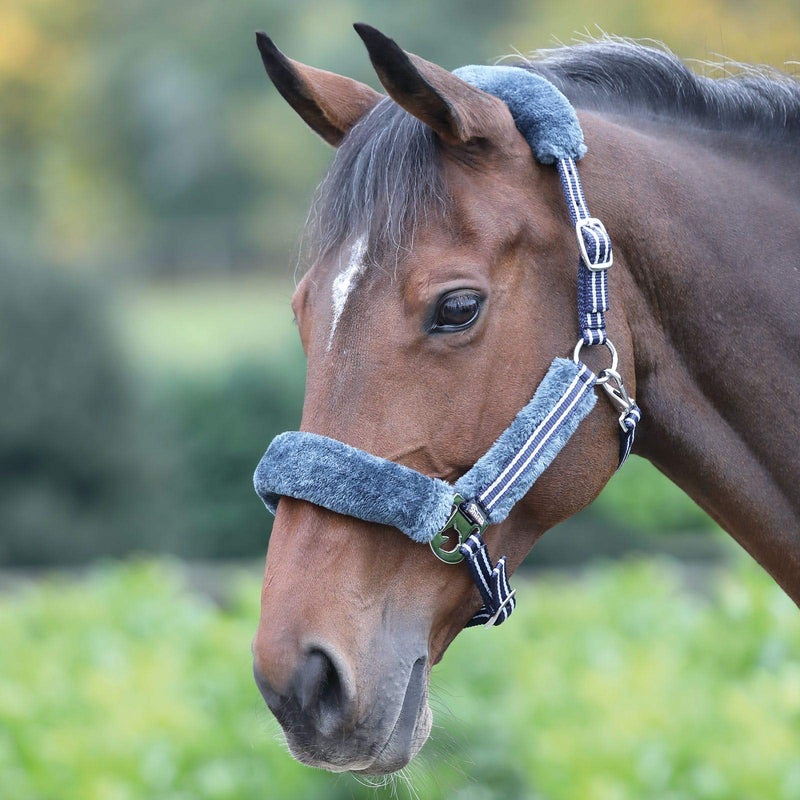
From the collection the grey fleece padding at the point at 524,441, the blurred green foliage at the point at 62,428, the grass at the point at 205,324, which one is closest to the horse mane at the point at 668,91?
the grey fleece padding at the point at 524,441

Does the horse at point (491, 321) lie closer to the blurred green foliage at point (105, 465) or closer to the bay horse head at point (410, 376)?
the bay horse head at point (410, 376)

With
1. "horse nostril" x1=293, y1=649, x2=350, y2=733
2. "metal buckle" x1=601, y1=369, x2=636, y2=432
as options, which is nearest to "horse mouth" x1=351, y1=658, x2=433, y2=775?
"horse nostril" x1=293, y1=649, x2=350, y2=733

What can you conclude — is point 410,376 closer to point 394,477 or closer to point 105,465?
point 394,477

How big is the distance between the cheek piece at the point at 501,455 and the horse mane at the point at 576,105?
0.75ft

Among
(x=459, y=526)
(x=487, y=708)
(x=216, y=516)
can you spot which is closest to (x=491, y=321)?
(x=459, y=526)

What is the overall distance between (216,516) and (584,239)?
10.8 metres

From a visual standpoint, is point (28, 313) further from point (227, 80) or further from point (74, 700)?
point (227, 80)

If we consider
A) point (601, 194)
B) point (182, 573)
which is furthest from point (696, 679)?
point (182, 573)

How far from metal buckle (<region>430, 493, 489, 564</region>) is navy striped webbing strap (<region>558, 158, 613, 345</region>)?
0.42 metres

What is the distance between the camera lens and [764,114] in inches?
92.2

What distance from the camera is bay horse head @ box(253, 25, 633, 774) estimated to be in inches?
74.2

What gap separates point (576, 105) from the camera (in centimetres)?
231

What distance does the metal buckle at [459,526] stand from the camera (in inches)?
76.8

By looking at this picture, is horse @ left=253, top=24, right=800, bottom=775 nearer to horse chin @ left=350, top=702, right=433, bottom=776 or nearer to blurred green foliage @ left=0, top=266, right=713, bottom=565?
horse chin @ left=350, top=702, right=433, bottom=776
